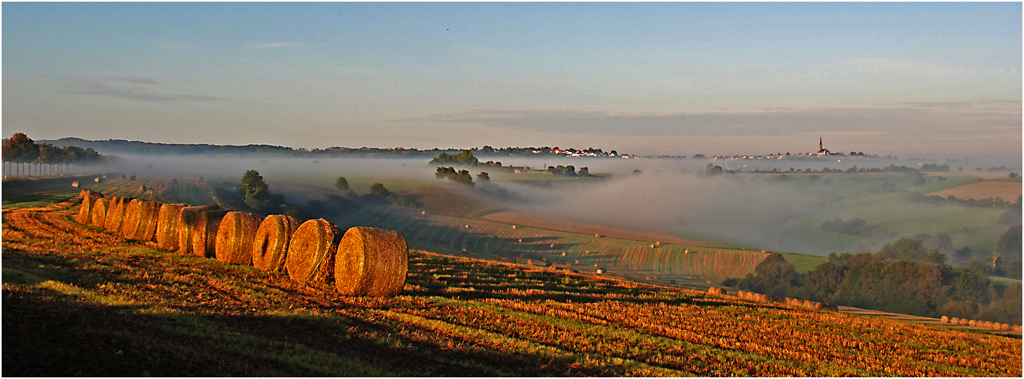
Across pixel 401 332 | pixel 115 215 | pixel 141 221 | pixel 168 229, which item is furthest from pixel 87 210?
pixel 401 332

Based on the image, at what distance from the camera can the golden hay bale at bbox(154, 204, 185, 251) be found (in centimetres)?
1973

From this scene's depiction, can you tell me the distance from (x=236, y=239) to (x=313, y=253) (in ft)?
13.2

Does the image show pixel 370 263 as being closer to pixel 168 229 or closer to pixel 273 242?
pixel 273 242

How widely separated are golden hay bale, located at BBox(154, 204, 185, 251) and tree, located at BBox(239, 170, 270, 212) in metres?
43.2

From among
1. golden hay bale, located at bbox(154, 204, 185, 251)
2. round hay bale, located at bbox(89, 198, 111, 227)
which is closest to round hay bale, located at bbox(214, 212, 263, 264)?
golden hay bale, located at bbox(154, 204, 185, 251)

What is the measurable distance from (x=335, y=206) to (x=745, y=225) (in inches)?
2165

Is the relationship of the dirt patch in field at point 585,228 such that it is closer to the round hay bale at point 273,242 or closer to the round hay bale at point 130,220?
the round hay bale at point 130,220

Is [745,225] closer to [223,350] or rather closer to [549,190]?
[549,190]

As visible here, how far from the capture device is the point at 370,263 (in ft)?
43.4

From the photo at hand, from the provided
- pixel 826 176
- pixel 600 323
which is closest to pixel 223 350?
pixel 600 323

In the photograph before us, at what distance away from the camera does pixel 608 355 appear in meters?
9.57

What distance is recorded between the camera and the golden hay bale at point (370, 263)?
13289mm

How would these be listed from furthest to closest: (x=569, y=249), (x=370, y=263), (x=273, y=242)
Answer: (x=569, y=249) → (x=273, y=242) → (x=370, y=263)

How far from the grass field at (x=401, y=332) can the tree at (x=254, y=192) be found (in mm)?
47281
